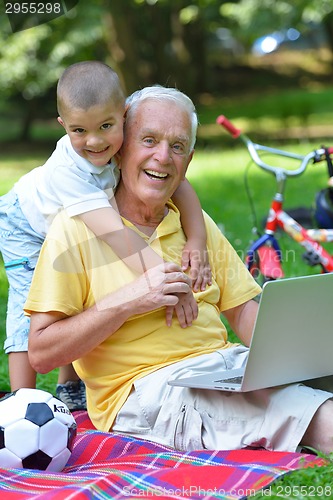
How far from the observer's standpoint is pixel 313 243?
545 cm

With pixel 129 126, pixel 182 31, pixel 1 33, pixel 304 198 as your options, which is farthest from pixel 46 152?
pixel 129 126

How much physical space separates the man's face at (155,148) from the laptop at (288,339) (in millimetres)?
696

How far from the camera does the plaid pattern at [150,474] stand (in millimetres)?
2641

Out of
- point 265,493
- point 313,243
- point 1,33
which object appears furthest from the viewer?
point 1,33

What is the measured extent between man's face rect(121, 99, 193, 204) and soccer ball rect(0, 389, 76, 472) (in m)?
0.83

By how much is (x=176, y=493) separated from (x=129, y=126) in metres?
1.31

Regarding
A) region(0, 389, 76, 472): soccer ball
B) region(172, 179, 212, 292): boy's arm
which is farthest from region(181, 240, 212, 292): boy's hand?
region(0, 389, 76, 472): soccer ball

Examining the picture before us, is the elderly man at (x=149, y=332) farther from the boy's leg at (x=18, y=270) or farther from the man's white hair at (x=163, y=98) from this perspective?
the boy's leg at (x=18, y=270)

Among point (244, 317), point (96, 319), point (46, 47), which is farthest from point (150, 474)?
point (46, 47)

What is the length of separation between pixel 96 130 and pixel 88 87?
0.51 feet

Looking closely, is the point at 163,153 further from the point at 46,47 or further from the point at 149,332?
the point at 46,47

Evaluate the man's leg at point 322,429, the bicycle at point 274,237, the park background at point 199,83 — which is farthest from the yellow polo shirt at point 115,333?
the park background at point 199,83

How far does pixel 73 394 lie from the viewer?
12.8 ft

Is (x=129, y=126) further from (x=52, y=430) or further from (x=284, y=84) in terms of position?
(x=284, y=84)
